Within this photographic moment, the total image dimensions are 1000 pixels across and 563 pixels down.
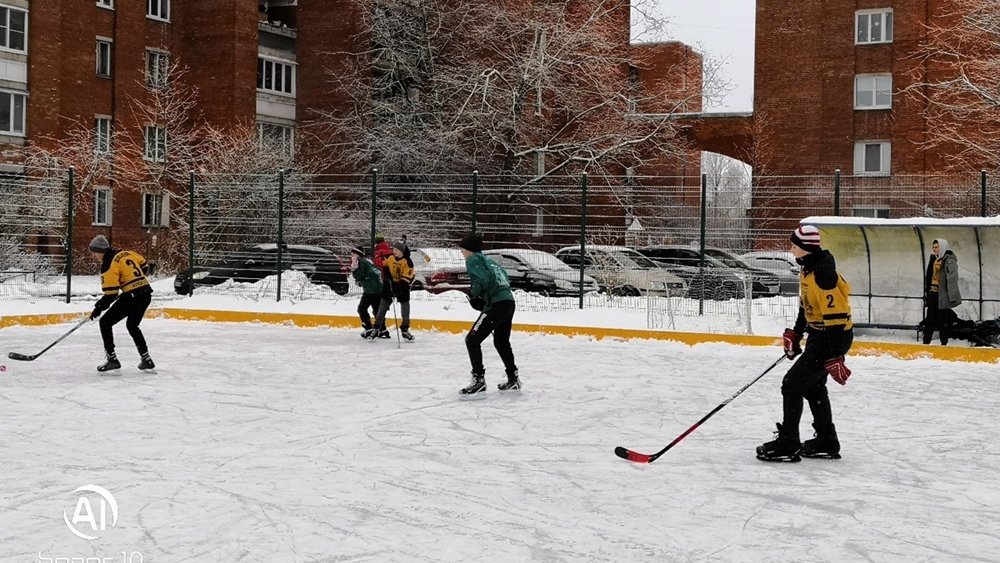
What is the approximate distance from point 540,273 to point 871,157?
2183cm

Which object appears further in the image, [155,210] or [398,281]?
[155,210]

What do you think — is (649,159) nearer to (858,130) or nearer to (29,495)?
(858,130)

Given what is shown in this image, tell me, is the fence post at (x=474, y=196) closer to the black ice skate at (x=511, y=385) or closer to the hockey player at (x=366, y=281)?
the hockey player at (x=366, y=281)

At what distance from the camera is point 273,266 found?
21.5 meters

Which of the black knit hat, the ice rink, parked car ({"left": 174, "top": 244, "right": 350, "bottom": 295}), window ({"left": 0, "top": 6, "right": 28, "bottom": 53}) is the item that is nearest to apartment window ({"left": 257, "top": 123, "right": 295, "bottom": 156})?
window ({"left": 0, "top": 6, "right": 28, "bottom": 53})

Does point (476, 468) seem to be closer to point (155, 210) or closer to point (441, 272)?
point (441, 272)

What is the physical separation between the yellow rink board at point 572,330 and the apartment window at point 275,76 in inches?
915

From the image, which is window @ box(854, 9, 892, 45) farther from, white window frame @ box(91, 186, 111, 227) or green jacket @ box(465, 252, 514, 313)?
green jacket @ box(465, 252, 514, 313)

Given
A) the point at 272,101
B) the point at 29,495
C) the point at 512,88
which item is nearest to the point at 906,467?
the point at 29,495

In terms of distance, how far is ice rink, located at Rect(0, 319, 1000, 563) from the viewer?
5.68 m

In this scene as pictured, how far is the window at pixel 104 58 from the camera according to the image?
37.2 meters

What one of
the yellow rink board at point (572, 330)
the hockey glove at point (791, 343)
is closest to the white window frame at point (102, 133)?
the yellow rink board at point (572, 330)

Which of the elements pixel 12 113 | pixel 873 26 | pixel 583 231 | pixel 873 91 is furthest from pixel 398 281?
pixel 873 26

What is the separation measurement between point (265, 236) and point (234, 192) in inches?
68.3
